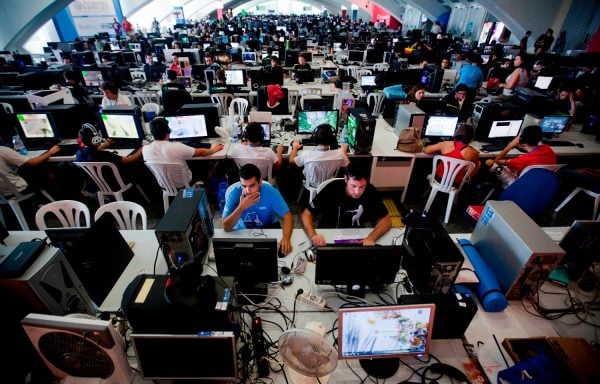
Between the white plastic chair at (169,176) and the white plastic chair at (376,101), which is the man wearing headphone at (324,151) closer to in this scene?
the white plastic chair at (169,176)

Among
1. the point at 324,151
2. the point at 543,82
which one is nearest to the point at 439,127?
the point at 324,151

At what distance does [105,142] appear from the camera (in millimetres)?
3982

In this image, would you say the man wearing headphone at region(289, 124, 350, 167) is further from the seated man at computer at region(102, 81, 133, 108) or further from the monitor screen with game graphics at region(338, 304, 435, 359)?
the seated man at computer at region(102, 81, 133, 108)

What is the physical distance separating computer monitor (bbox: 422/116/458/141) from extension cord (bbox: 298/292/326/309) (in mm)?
3227

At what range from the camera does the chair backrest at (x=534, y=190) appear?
276 cm

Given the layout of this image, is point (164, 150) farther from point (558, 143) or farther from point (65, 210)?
point (558, 143)

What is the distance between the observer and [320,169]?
3.43 m

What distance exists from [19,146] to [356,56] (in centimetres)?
890

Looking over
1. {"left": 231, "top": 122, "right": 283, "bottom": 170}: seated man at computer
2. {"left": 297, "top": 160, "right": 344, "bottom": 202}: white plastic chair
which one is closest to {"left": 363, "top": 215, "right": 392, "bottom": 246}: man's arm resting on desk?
{"left": 297, "top": 160, "right": 344, "bottom": 202}: white plastic chair

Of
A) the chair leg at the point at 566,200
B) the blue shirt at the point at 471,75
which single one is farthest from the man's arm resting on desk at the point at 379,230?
the blue shirt at the point at 471,75

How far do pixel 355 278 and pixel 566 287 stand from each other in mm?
1536

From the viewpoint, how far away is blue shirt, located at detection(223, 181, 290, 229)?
8.03 ft

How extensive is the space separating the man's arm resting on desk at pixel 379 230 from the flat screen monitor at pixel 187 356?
1.26m

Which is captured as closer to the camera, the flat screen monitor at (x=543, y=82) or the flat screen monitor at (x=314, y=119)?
the flat screen monitor at (x=314, y=119)
